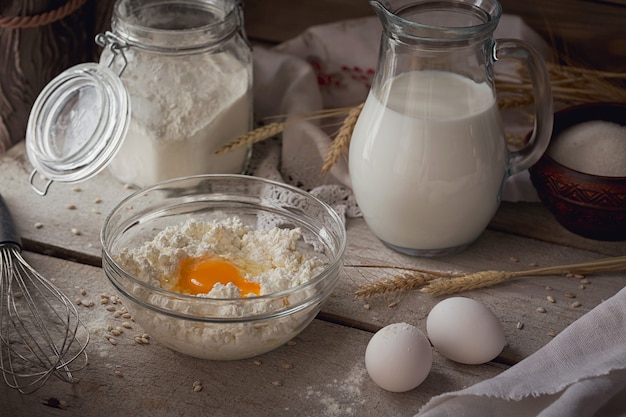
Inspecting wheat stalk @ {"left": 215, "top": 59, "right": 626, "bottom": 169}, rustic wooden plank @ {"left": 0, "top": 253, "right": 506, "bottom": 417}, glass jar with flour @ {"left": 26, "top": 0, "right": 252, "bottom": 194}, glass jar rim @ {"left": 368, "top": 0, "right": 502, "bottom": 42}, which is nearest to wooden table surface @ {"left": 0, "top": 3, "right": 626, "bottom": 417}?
rustic wooden plank @ {"left": 0, "top": 253, "right": 506, "bottom": 417}

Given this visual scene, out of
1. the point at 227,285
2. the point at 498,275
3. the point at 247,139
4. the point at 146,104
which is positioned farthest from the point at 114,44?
the point at 498,275

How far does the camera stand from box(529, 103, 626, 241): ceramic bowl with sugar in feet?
4.73

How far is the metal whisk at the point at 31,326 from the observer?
3.84 feet

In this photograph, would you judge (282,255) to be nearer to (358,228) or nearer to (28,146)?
(358,228)

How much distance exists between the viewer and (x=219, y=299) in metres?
1.10

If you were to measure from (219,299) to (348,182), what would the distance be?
0.59 meters

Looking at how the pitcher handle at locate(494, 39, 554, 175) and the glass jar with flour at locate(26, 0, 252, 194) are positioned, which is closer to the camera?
the pitcher handle at locate(494, 39, 554, 175)

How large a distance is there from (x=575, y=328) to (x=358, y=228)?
19.5 inches

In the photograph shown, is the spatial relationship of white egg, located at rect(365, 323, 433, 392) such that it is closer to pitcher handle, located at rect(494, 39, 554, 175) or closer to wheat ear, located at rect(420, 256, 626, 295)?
wheat ear, located at rect(420, 256, 626, 295)

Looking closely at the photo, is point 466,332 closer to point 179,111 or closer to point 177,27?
point 179,111

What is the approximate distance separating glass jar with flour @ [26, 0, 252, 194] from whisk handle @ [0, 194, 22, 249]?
0.47ft

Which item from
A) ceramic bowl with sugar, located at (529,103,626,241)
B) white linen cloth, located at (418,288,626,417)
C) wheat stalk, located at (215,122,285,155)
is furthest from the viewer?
wheat stalk, located at (215,122,285,155)

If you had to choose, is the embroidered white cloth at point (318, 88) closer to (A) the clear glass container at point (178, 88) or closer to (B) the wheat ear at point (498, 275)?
(A) the clear glass container at point (178, 88)

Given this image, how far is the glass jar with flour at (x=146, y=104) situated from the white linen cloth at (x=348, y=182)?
166mm
